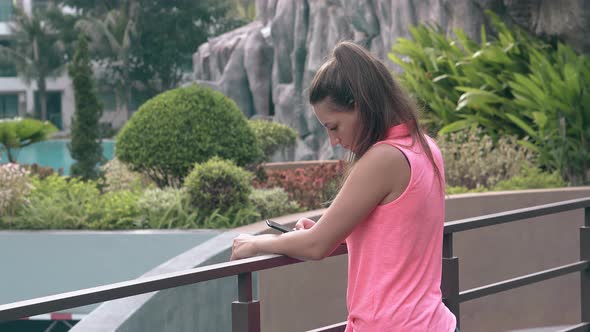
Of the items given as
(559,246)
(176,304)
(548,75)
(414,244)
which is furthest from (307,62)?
(414,244)

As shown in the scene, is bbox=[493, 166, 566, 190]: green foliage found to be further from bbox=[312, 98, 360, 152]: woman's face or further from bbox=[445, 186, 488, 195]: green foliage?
bbox=[312, 98, 360, 152]: woman's face

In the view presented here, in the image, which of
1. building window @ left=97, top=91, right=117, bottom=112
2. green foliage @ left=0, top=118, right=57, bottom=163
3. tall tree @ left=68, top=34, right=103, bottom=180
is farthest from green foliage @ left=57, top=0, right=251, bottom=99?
tall tree @ left=68, top=34, right=103, bottom=180

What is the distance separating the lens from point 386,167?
2.20m

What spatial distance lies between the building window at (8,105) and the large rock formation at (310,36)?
2081cm

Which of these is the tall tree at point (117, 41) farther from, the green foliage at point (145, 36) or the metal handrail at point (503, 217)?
the metal handrail at point (503, 217)

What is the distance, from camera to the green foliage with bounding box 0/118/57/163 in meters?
16.4

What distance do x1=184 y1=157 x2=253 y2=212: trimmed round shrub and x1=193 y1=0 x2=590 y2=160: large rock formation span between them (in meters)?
6.13

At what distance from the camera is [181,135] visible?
10383mm

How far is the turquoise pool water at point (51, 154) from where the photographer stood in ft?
109

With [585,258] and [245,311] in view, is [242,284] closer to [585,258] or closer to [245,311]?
[245,311]

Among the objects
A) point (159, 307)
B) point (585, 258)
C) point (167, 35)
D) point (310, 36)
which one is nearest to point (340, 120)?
point (585, 258)

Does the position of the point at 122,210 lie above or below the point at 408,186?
below

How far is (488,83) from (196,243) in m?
5.69

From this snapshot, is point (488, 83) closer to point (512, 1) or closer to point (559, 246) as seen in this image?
point (512, 1)
